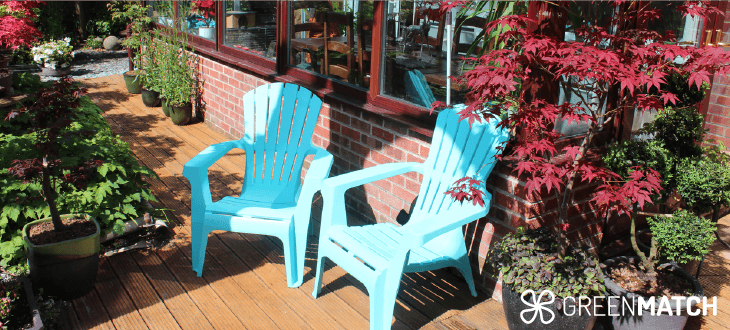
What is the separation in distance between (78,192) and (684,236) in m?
2.90

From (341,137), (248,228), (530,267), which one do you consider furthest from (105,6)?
(530,267)

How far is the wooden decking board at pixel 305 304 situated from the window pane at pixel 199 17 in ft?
9.92

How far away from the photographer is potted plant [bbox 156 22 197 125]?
5426mm

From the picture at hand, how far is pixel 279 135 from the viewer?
3.26 meters

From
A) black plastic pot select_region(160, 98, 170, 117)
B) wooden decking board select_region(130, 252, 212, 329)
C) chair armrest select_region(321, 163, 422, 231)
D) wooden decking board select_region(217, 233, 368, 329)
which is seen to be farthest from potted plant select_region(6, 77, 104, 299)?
black plastic pot select_region(160, 98, 170, 117)

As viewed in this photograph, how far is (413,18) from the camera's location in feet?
9.89

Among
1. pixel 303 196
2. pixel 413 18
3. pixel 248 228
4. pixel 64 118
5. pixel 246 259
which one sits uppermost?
pixel 413 18

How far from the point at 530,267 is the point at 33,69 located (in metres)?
8.65

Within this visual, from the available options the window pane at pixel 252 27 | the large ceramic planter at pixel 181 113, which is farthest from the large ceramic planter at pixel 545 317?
the large ceramic planter at pixel 181 113

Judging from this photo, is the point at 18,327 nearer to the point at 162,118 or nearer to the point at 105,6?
the point at 162,118

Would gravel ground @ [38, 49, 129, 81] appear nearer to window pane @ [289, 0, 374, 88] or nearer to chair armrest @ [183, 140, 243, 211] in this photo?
window pane @ [289, 0, 374, 88]

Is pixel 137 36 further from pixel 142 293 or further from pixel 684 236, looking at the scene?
pixel 684 236

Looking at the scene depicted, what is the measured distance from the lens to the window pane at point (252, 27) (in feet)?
14.5

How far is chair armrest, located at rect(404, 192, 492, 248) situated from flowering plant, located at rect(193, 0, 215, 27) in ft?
12.3
